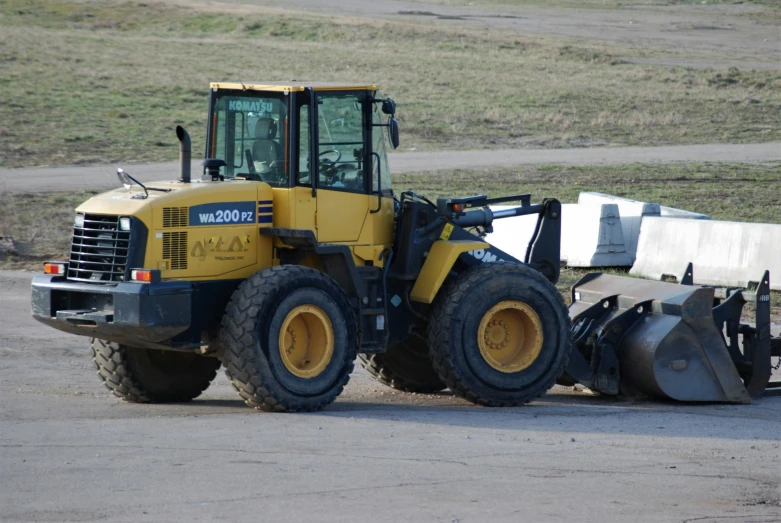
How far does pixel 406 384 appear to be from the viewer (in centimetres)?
1200

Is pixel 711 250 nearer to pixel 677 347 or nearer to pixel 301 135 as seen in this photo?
pixel 677 347

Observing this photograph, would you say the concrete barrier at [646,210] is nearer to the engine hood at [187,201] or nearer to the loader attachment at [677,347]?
the loader attachment at [677,347]

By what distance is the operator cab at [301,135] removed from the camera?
10328 millimetres

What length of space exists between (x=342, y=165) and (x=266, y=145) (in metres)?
0.64

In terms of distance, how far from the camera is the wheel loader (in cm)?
Answer: 991

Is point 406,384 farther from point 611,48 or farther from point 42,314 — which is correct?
point 611,48

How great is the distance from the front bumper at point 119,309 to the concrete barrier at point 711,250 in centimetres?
903

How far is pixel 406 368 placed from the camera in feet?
39.2

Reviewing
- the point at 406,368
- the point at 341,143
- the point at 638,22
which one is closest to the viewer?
the point at 341,143

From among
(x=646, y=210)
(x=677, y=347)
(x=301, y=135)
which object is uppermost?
(x=301, y=135)

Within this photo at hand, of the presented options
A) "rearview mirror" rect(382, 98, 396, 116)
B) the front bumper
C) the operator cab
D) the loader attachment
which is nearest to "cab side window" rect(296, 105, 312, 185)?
the operator cab

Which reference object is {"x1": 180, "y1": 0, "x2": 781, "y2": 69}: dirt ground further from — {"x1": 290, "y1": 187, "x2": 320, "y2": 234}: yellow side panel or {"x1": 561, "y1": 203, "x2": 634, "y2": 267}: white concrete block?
{"x1": 290, "y1": 187, "x2": 320, "y2": 234}: yellow side panel

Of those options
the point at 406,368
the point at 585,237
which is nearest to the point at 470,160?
the point at 585,237

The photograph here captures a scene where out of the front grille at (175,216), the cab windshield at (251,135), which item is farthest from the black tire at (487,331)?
the front grille at (175,216)
